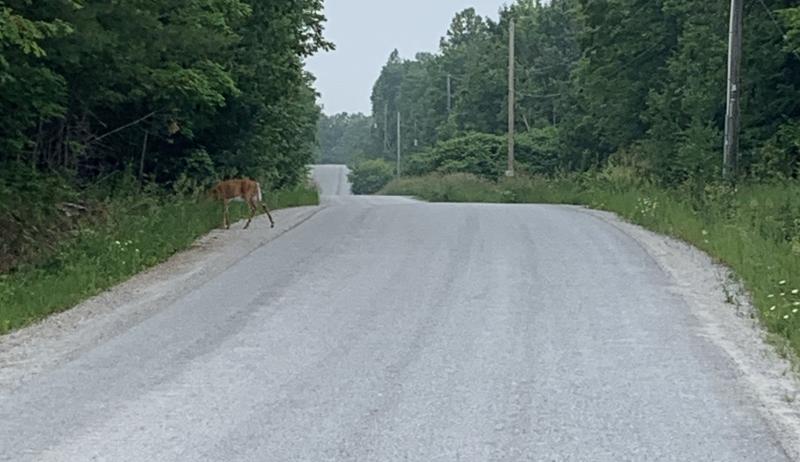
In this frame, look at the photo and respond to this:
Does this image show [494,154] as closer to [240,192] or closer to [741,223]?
[240,192]

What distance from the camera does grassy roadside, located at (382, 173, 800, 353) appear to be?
1073cm

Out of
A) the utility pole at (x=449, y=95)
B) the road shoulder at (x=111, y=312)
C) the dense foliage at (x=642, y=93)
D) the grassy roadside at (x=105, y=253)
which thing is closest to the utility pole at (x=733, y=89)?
the dense foliage at (x=642, y=93)

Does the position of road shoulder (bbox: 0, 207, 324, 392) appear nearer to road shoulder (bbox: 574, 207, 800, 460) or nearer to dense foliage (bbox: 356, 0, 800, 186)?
road shoulder (bbox: 574, 207, 800, 460)

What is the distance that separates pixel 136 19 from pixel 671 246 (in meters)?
8.91

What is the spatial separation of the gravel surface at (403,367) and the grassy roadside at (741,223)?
385 mm

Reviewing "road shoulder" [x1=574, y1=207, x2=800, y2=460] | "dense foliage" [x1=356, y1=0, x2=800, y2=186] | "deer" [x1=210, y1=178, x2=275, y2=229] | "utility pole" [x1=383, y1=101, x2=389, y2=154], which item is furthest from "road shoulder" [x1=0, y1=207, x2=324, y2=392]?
"utility pole" [x1=383, y1=101, x2=389, y2=154]

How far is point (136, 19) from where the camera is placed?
1538 cm

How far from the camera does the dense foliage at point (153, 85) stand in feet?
46.4

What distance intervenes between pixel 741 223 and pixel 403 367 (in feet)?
31.0

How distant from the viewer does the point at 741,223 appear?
1616 cm

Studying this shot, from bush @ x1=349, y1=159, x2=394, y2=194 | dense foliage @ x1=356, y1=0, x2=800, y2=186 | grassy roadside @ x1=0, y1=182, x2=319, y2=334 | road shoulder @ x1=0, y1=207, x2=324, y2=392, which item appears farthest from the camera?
bush @ x1=349, y1=159, x2=394, y2=194

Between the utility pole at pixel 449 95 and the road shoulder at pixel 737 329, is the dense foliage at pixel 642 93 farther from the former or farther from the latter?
the utility pole at pixel 449 95

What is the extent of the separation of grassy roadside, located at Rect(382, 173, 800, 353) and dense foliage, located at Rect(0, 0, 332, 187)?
8405 millimetres

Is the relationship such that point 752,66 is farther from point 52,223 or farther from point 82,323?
point 82,323
